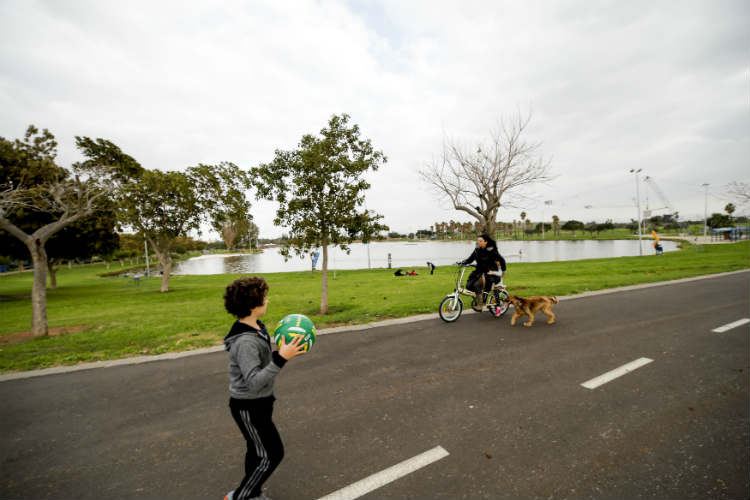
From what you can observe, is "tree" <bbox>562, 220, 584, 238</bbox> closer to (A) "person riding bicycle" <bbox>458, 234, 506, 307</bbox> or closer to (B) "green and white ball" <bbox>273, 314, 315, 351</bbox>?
(A) "person riding bicycle" <bbox>458, 234, 506, 307</bbox>

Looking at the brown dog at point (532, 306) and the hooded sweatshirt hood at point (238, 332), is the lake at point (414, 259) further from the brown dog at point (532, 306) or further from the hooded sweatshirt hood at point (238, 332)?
the hooded sweatshirt hood at point (238, 332)

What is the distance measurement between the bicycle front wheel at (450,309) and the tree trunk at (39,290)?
10889mm

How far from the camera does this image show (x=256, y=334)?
2.45 metres

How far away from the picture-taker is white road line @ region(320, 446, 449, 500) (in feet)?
8.73

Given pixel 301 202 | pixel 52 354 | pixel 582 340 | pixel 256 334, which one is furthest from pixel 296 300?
pixel 256 334

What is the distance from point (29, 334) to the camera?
29.3 ft

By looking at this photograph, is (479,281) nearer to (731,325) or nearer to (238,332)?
(731,325)

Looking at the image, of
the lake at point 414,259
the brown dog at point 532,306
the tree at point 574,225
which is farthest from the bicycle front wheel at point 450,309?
the tree at point 574,225

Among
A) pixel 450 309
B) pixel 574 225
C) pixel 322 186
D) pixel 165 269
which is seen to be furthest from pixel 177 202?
pixel 574 225

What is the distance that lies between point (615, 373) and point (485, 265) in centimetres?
413

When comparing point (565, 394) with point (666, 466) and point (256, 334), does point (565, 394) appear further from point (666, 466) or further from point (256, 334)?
point (256, 334)

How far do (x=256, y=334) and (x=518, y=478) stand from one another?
8.69 feet

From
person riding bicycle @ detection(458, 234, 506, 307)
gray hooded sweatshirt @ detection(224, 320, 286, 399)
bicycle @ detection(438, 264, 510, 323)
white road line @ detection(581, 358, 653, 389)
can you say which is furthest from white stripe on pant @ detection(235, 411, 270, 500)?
person riding bicycle @ detection(458, 234, 506, 307)

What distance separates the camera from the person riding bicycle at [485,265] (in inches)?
342
